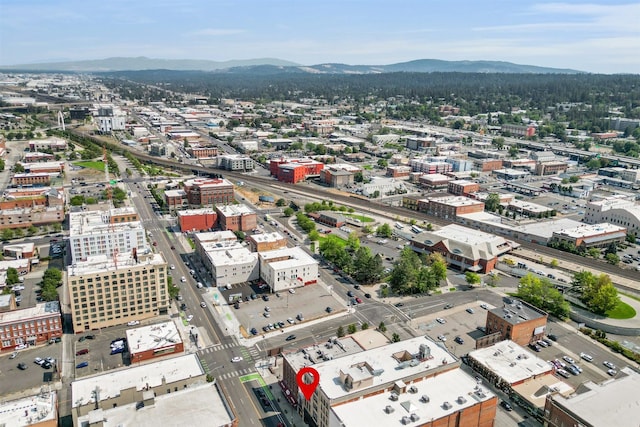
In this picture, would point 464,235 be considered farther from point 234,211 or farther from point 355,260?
point 234,211

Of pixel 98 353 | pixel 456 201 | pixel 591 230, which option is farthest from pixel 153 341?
pixel 591 230

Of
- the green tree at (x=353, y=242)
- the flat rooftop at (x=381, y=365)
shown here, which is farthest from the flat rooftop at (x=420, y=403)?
the green tree at (x=353, y=242)

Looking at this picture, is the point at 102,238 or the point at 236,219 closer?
the point at 102,238

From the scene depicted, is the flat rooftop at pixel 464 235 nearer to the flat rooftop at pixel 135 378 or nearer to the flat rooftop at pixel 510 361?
the flat rooftop at pixel 510 361

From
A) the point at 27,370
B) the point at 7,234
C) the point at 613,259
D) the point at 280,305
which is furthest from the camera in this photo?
the point at 7,234

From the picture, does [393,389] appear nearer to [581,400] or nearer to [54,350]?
[581,400]

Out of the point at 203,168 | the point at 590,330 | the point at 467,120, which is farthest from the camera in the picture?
the point at 467,120

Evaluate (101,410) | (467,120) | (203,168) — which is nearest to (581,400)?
(101,410)
